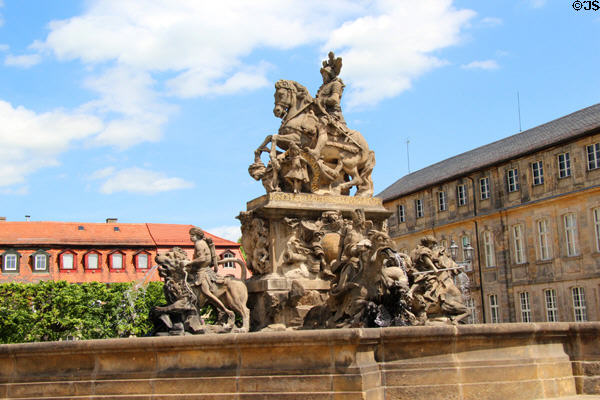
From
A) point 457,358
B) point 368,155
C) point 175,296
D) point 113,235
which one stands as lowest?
point 457,358

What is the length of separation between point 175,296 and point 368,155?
16.9 ft

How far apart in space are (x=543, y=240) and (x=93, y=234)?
35.8m

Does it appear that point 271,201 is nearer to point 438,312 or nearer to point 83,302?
point 438,312

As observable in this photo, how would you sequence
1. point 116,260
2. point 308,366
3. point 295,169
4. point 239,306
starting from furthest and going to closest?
point 116,260 → point 295,169 → point 239,306 → point 308,366

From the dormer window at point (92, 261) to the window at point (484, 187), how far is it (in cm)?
3045

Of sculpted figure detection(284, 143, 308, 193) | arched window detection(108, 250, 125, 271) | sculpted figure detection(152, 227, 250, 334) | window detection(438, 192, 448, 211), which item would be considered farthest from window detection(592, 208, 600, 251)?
sculpted figure detection(152, 227, 250, 334)

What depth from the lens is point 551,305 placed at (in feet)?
156

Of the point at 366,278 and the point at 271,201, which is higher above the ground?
the point at 271,201

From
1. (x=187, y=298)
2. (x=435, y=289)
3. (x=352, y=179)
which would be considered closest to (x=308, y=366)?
(x=187, y=298)

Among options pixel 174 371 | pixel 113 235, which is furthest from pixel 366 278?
pixel 113 235

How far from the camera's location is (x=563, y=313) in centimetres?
4625

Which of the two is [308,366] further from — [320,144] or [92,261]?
[92,261]

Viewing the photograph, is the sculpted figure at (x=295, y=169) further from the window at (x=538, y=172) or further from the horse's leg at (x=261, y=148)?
the window at (x=538, y=172)

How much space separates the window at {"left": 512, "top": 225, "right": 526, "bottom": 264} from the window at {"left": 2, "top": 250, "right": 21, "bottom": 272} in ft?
123
